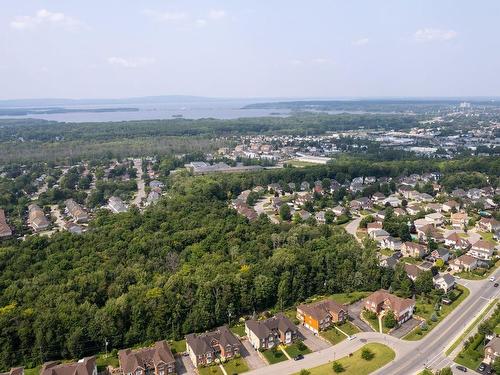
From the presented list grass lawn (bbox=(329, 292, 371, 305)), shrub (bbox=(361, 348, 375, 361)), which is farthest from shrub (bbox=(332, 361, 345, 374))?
grass lawn (bbox=(329, 292, 371, 305))

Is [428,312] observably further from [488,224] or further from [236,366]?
[488,224]

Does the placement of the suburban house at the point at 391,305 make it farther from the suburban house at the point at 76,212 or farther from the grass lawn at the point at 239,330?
the suburban house at the point at 76,212

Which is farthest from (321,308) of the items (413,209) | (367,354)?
(413,209)

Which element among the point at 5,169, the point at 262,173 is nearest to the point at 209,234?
the point at 262,173

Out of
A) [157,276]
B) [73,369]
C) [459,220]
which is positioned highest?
[157,276]

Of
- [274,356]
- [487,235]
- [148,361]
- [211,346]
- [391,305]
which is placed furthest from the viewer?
[487,235]

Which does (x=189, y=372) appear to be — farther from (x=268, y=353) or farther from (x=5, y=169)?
(x=5, y=169)

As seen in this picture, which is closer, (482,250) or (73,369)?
(73,369)
